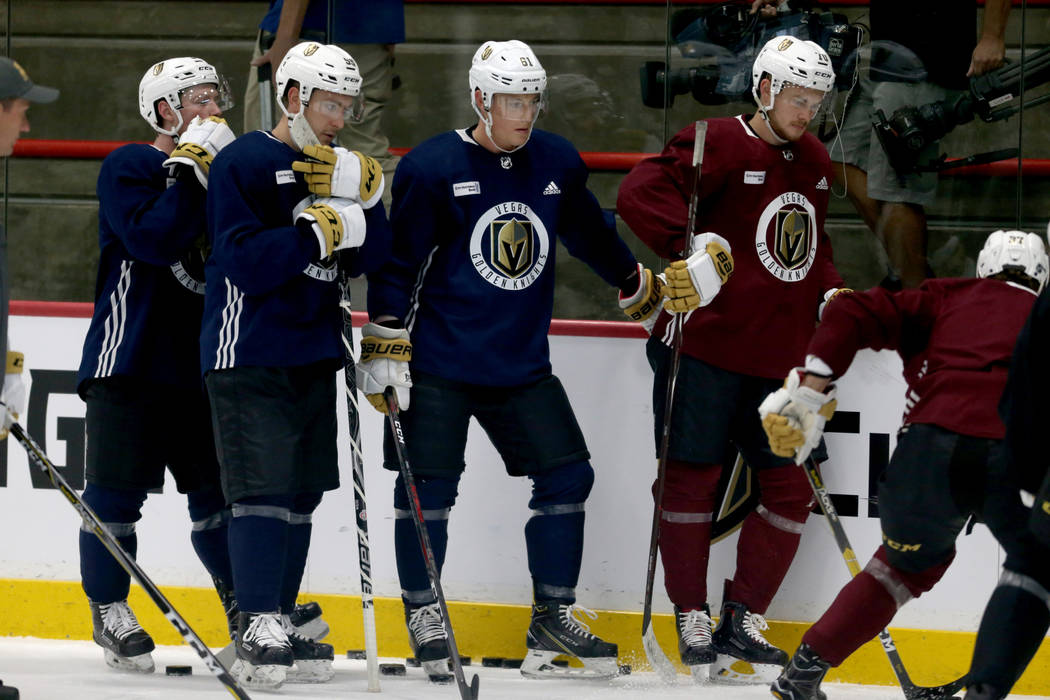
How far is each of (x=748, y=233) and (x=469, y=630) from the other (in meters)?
1.23

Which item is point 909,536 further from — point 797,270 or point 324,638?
point 324,638

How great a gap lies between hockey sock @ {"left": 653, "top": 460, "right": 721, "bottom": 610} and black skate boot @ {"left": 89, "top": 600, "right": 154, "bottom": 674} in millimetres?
1245

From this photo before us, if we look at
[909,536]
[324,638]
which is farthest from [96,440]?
[909,536]

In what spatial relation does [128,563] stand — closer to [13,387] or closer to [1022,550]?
[13,387]

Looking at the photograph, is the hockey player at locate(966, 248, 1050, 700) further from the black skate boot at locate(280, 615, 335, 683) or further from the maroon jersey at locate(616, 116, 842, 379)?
the black skate boot at locate(280, 615, 335, 683)

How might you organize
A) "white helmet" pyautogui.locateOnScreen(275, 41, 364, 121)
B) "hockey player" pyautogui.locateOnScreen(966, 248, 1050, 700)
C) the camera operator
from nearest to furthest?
"hockey player" pyautogui.locateOnScreen(966, 248, 1050, 700), "white helmet" pyautogui.locateOnScreen(275, 41, 364, 121), the camera operator

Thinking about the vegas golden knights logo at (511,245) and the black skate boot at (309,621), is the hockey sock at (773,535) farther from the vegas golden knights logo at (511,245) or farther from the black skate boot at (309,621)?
the black skate boot at (309,621)

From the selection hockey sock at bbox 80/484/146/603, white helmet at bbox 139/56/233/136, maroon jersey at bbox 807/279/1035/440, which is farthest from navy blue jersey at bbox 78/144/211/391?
maroon jersey at bbox 807/279/1035/440

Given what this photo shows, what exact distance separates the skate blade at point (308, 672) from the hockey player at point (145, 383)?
→ 1.09 feet

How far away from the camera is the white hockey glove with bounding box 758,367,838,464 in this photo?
9.59 ft

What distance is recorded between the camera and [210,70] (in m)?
3.55

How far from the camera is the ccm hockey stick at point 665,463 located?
346 centimetres

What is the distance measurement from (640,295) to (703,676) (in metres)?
0.92

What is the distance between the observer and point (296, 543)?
3393 mm
